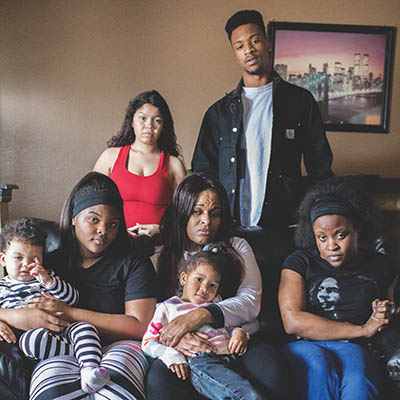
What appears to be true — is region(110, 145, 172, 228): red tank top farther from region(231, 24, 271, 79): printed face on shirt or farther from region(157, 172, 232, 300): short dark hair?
region(231, 24, 271, 79): printed face on shirt

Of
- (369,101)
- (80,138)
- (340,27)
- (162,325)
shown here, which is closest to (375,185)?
(369,101)

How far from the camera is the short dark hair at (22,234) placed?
6.01ft

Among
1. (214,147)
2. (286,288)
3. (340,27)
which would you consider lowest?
(286,288)

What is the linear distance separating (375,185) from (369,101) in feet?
3.64

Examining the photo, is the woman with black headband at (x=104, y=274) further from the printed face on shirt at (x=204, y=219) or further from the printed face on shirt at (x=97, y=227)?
the printed face on shirt at (x=204, y=219)

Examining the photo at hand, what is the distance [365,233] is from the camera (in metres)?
2.05

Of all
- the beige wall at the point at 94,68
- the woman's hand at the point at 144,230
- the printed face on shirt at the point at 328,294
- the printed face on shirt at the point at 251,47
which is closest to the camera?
the printed face on shirt at the point at 328,294

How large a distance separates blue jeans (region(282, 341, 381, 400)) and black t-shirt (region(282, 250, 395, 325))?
146 mm

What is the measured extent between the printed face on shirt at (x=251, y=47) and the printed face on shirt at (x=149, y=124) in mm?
531

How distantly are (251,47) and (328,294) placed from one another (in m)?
1.30

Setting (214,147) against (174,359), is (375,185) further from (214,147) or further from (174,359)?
(174,359)

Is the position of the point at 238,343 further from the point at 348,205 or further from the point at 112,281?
the point at 348,205

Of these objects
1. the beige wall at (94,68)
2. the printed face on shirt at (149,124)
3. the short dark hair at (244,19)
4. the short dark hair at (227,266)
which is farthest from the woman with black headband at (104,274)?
the beige wall at (94,68)

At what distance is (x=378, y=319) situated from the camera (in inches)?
68.9
